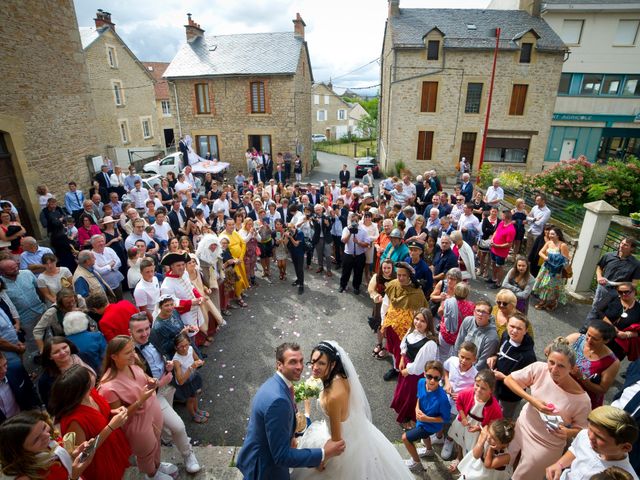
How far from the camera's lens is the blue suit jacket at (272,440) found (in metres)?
2.59

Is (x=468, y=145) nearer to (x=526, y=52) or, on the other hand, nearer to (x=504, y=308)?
(x=526, y=52)

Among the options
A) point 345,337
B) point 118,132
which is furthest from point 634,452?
point 118,132

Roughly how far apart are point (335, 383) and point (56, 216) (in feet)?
27.3

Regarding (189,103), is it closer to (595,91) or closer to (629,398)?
(629,398)

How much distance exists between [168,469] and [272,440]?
6.34 feet

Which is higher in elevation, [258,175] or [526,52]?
[526,52]

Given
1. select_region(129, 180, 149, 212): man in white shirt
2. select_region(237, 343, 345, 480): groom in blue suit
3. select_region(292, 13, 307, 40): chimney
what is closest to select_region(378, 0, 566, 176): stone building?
select_region(292, 13, 307, 40): chimney

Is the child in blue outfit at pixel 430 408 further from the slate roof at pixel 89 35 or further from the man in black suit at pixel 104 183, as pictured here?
the slate roof at pixel 89 35

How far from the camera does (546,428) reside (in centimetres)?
328

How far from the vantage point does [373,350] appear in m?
6.17

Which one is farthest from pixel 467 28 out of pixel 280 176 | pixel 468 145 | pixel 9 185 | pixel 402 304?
pixel 9 185

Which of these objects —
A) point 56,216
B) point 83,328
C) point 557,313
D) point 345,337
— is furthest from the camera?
point 56,216

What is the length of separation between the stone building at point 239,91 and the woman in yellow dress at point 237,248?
50.2ft

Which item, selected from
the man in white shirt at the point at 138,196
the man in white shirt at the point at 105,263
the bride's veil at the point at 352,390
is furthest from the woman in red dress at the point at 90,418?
the man in white shirt at the point at 138,196
